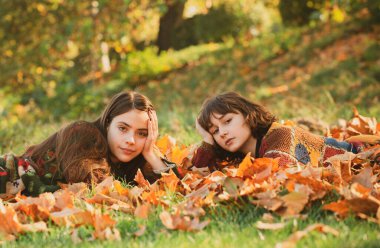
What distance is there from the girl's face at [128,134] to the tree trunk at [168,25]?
12087 millimetres

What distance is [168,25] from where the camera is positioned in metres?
16.2

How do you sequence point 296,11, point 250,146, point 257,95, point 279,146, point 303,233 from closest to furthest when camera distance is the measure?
1. point 303,233
2. point 279,146
3. point 250,146
4. point 257,95
5. point 296,11

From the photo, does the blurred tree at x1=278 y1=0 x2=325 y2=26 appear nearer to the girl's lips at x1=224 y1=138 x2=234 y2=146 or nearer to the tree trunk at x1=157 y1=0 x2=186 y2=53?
the tree trunk at x1=157 y1=0 x2=186 y2=53

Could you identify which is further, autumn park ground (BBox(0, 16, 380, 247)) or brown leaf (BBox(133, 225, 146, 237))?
brown leaf (BBox(133, 225, 146, 237))

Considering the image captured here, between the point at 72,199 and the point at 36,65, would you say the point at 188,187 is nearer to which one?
the point at 72,199

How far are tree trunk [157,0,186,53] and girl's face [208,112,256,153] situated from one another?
39.2 ft

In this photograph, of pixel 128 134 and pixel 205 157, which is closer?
pixel 128 134

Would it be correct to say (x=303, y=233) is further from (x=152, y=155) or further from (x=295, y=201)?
(x=152, y=155)

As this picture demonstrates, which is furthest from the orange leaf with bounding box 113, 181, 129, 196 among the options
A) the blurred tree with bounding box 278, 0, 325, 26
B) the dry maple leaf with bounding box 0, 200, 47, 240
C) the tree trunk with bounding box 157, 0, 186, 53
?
the tree trunk with bounding box 157, 0, 186, 53

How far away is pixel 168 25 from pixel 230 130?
12766 mm

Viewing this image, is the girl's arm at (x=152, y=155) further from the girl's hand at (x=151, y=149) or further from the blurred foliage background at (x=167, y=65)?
the blurred foliage background at (x=167, y=65)

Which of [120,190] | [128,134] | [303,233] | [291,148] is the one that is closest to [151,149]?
[128,134]

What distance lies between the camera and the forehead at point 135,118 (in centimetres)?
360

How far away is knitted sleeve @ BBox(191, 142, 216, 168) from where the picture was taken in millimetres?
3904
